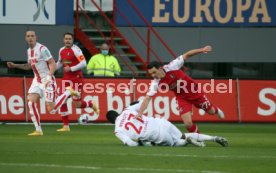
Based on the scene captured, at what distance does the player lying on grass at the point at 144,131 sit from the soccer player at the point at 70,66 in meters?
5.96

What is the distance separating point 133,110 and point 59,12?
13799 mm

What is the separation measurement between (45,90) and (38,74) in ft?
1.30

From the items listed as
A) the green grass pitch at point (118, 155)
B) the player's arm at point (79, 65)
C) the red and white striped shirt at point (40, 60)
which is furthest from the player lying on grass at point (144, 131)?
the player's arm at point (79, 65)

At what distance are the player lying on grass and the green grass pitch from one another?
0.75ft

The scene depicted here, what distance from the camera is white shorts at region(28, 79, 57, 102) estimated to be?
2119 cm

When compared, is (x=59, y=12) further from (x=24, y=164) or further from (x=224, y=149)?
(x=24, y=164)

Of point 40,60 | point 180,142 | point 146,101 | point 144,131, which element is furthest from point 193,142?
point 40,60

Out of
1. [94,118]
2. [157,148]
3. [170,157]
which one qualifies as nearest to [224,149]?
[157,148]

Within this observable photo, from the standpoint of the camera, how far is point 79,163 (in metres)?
13.9

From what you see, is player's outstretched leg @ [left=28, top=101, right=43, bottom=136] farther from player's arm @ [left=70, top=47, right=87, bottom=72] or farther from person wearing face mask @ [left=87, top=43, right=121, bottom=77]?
person wearing face mask @ [left=87, top=43, right=121, bottom=77]

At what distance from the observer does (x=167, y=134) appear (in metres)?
17.3

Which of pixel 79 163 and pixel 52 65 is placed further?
pixel 52 65
